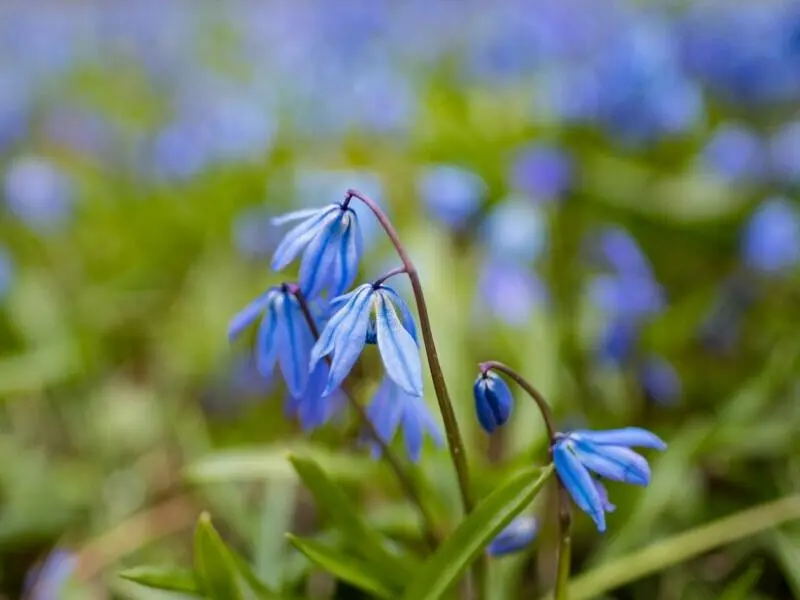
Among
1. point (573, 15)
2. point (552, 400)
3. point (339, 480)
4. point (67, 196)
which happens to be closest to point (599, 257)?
point (552, 400)

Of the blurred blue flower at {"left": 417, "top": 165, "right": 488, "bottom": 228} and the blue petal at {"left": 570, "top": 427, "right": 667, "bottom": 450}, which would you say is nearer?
the blue petal at {"left": 570, "top": 427, "right": 667, "bottom": 450}

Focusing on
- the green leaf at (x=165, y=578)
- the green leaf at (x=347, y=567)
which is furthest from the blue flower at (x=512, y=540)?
the green leaf at (x=165, y=578)

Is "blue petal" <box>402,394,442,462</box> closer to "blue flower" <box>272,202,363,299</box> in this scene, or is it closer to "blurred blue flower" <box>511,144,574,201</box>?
"blue flower" <box>272,202,363,299</box>

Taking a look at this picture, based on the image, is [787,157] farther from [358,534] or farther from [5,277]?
[5,277]

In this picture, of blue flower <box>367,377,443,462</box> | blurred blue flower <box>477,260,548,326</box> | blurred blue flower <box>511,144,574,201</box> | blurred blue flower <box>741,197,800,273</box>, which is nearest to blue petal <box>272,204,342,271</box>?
blue flower <box>367,377,443,462</box>

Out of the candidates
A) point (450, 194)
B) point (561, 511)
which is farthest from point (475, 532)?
point (450, 194)

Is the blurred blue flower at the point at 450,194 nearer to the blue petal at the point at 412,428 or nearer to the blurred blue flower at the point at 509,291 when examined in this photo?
the blurred blue flower at the point at 509,291
